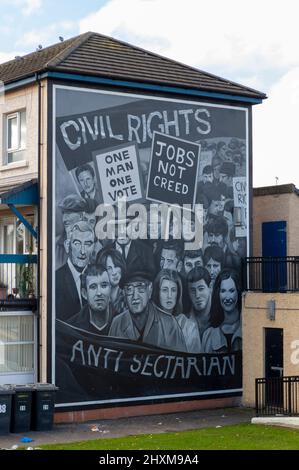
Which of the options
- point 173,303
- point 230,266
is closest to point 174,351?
point 173,303

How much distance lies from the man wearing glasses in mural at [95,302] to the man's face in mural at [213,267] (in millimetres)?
3240

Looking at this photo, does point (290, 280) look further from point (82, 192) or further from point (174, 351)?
point (82, 192)

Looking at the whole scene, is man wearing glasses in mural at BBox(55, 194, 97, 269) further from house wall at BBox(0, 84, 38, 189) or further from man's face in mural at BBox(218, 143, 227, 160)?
man's face in mural at BBox(218, 143, 227, 160)

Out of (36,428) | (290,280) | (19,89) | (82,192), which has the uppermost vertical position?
(19,89)

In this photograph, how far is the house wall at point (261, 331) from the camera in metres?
24.8

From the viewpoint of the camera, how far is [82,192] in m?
24.4

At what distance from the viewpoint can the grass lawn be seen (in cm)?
1948

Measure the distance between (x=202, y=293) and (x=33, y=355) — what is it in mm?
5136

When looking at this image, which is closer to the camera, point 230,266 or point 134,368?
point 134,368

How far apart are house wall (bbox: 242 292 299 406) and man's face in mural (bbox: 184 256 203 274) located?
1.59 m

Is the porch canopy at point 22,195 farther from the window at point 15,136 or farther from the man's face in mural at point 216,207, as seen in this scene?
the man's face in mural at point 216,207

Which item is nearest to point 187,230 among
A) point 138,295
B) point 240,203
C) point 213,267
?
point 213,267

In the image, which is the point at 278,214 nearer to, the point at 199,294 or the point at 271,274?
the point at 271,274

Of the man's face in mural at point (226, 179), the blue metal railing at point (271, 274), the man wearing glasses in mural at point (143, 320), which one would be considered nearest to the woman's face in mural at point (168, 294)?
the man wearing glasses in mural at point (143, 320)
